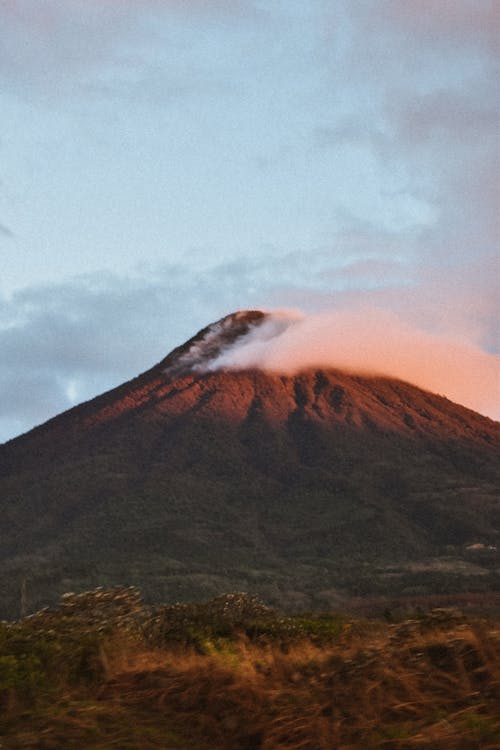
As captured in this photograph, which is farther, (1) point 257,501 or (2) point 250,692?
(1) point 257,501

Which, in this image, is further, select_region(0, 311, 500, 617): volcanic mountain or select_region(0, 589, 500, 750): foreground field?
select_region(0, 311, 500, 617): volcanic mountain

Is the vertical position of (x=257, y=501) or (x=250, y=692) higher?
(x=257, y=501)

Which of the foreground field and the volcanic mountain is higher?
the volcanic mountain

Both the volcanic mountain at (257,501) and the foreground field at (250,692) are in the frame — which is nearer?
the foreground field at (250,692)
